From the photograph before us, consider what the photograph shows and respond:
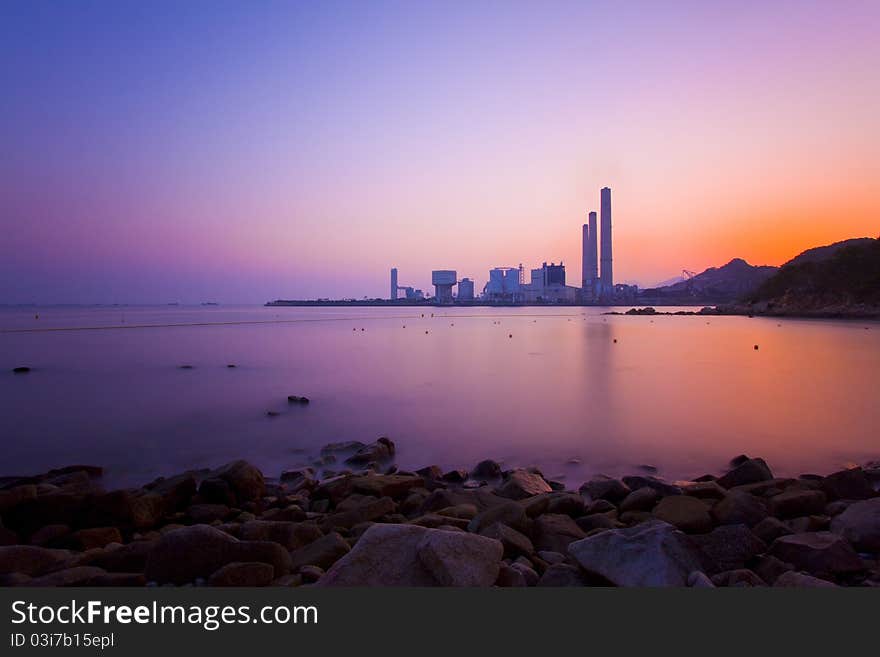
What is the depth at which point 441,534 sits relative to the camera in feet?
12.0

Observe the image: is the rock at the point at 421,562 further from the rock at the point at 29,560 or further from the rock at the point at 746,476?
the rock at the point at 746,476

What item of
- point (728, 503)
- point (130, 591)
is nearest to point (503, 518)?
point (728, 503)

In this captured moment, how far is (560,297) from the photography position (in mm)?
196125

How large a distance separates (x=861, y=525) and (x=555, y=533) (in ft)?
8.59

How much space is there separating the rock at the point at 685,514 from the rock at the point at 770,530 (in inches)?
17.1

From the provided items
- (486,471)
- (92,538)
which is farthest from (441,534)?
(486,471)

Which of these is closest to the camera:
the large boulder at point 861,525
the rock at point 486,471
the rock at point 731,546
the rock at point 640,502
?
the rock at point 731,546

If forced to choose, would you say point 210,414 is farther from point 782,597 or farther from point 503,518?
point 782,597

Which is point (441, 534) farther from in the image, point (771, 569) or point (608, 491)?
point (608, 491)

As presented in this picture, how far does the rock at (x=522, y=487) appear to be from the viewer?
21.5ft

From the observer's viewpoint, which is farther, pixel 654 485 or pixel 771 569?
pixel 654 485

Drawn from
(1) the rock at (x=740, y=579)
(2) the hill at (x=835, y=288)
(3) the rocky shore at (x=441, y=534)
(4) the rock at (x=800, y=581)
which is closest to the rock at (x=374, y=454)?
(3) the rocky shore at (x=441, y=534)

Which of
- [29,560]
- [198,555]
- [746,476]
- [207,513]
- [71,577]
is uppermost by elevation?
[198,555]

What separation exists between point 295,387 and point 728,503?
14939 mm
